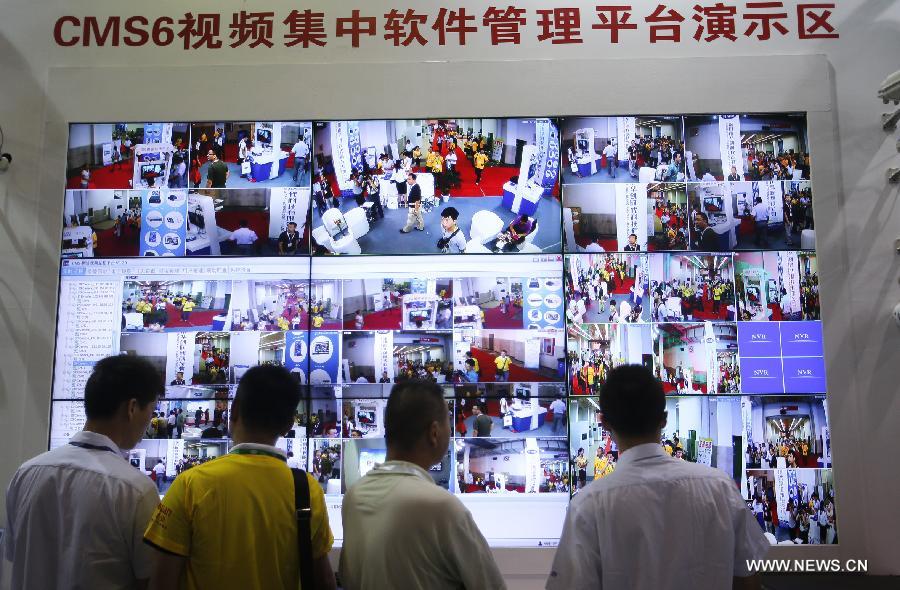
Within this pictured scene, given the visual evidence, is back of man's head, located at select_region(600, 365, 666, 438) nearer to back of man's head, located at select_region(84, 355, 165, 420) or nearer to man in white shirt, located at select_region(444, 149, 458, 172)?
back of man's head, located at select_region(84, 355, 165, 420)

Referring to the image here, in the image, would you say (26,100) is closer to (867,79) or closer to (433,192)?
(433,192)

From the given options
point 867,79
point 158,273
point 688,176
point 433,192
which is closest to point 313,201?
point 433,192

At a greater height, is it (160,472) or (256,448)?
(256,448)

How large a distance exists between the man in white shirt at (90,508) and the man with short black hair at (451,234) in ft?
5.55

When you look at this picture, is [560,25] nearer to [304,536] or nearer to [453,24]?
[453,24]

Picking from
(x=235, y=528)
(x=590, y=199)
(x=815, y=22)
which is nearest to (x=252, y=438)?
(x=235, y=528)

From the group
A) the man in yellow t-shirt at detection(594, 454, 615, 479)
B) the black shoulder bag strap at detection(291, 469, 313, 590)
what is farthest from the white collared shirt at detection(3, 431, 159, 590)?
the man in yellow t-shirt at detection(594, 454, 615, 479)

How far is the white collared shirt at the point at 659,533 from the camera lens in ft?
6.56

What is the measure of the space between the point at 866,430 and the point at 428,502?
100 inches

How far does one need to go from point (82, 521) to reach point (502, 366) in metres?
1.92

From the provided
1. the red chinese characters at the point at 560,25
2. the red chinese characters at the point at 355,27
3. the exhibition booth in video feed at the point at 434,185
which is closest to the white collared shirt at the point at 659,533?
the exhibition booth in video feed at the point at 434,185

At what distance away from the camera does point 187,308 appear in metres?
3.58

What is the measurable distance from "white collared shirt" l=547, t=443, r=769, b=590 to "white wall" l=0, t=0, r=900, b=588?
5.75 ft

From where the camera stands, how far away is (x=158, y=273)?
11.8 feet
